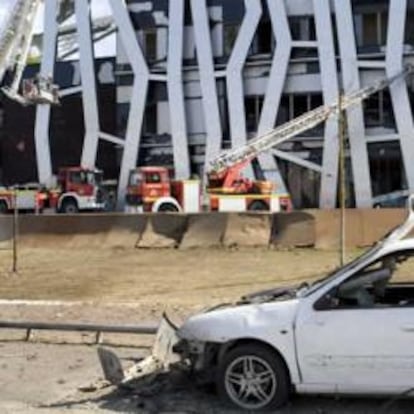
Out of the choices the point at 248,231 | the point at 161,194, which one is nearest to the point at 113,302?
the point at 248,231


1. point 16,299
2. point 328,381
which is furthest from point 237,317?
point 16,299

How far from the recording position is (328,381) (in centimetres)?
795

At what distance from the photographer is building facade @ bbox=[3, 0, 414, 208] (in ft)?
178

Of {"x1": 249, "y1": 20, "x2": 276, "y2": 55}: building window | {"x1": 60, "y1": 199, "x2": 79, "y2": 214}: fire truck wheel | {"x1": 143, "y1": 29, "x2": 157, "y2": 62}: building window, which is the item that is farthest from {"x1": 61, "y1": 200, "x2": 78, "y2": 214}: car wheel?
{"x1": 249, "y1": 20, "x2": 276, "y2": 55}: building window

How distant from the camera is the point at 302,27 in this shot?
56.1 m

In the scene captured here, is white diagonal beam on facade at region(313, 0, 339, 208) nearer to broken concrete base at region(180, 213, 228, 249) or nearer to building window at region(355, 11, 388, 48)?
building window at region(355, 11, 388, 48)

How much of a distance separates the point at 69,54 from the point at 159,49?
345 inches

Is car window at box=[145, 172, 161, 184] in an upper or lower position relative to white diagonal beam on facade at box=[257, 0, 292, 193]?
lower

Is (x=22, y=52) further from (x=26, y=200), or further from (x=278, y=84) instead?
(x=278, y=84)

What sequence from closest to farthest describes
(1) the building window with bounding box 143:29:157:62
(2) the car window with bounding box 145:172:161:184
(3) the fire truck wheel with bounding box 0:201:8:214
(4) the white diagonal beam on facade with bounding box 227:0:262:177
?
1. (2) the car window with bounding box 145:172:161:184
2. (3) the fire truck wheel with bounding box 0:201:8:214
3. (4) the white diagonal beam on facade with bounding box 227:0:262:177
4. (1) the building window with bounding box 143:29:157:62

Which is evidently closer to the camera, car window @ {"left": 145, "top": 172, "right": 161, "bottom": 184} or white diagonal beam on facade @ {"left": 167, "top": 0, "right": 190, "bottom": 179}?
car window @ {"left": 145, "top": 172, "right": 161, "bottom": 184}

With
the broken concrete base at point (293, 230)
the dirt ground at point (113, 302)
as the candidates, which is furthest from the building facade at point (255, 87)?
the dirt ground at point (113, 302)

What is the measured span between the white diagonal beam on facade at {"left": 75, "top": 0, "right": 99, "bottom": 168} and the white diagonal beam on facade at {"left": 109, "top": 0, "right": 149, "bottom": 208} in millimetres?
2140

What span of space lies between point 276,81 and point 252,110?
2.50 meters
